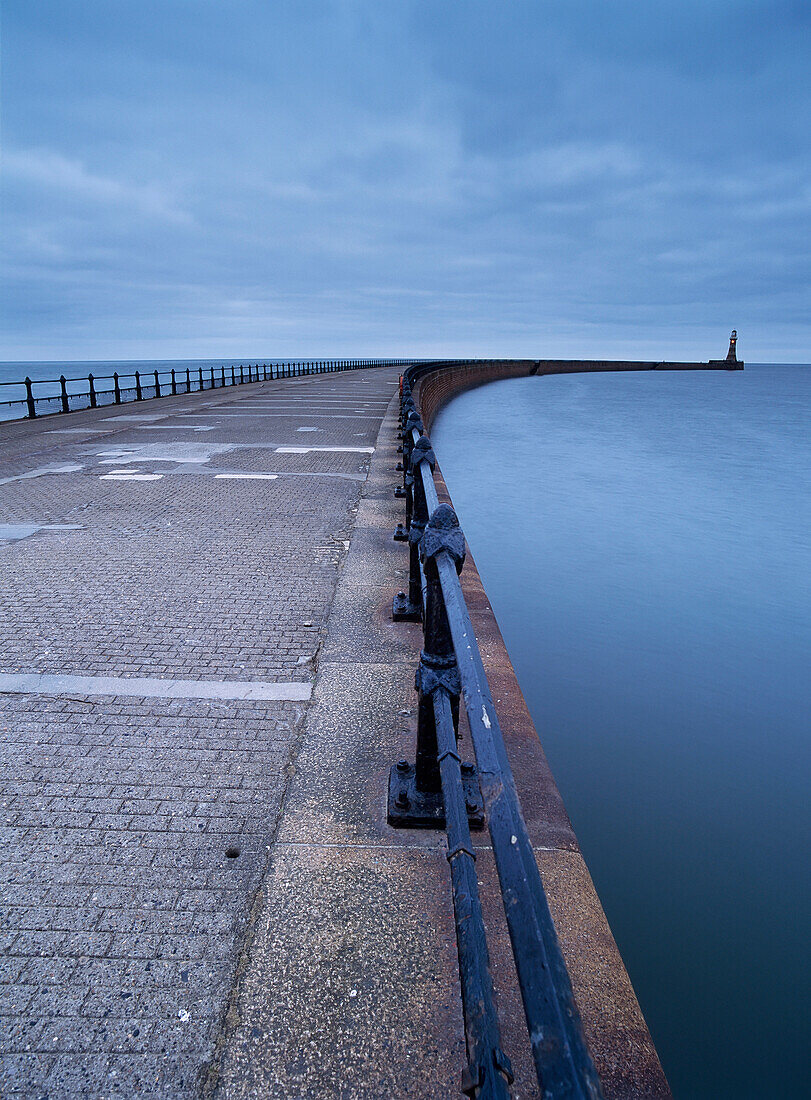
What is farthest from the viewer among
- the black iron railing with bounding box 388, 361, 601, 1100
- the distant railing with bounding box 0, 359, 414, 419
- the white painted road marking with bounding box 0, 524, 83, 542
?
the distant railing with bounding box 0, 359, 414, 419

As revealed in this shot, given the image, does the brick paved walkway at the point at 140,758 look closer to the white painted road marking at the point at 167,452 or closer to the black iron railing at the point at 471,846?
the black iron railing at the point at 471,846

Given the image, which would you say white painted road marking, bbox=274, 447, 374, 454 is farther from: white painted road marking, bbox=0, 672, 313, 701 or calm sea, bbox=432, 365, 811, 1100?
white painted road marking, bbox=0, 672, 313, 701

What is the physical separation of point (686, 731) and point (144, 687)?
5191 mm

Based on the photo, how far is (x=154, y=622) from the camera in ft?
16.1

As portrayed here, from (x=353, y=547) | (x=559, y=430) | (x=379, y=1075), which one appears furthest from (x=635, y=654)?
(x=559, y=430)

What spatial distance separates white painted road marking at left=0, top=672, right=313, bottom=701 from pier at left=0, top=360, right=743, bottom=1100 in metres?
0.02

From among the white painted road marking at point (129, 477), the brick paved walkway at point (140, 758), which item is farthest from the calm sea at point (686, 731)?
the white painted road marking at point (129, 477)

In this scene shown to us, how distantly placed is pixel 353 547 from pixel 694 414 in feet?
167

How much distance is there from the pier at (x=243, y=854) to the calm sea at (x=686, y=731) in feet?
5.98

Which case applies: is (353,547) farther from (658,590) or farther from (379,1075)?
(658,590)

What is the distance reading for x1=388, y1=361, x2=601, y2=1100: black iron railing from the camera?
96cm

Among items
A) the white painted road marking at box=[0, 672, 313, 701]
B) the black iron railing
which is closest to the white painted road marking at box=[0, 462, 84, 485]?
the white painted road marking at box=[0, 672, 313, 701]

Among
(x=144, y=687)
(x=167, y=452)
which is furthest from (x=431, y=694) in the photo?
(x=167, y=452)

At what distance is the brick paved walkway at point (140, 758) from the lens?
2039 millimetres
